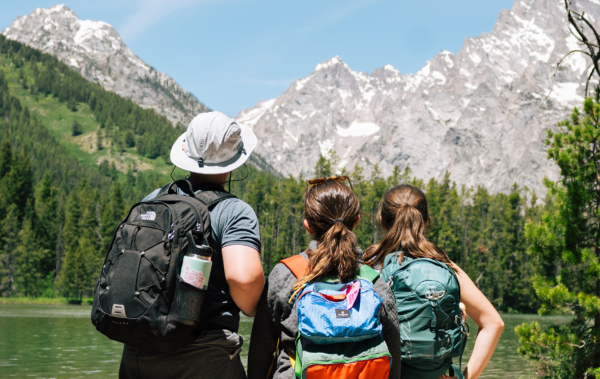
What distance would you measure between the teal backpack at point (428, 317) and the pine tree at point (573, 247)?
882 cm

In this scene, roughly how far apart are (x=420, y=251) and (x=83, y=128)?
188708mm

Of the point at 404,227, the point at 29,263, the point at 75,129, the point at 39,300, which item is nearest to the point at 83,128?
the point at 75,129

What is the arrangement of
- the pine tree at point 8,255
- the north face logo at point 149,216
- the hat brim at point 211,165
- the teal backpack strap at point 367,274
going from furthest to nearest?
1. the pine tree at point 8,255
2. the hat brim at point 211,165
3. the teal backpack strap at point 367,274
4. the north face logo at point 149,216

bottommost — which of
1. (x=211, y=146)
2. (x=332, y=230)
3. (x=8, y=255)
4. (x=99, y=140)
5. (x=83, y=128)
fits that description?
(x=8, y=255)

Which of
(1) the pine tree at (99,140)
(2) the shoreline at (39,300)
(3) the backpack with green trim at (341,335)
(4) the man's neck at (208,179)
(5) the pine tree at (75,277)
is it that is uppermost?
(1) the pine tree at (99,140)

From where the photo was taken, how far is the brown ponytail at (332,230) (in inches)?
111

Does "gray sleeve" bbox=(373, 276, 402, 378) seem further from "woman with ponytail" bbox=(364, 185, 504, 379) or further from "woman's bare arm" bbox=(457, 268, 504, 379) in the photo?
"woman's bare arm" bbox=(457, 268, 504, 379)

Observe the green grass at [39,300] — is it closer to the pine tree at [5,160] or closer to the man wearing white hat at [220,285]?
the pine tree at [5,160]

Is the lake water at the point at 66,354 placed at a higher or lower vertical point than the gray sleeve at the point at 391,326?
lower

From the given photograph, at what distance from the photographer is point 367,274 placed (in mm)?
2889

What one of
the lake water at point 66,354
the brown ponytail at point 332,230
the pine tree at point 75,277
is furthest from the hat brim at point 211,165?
the pine tree at point 75,277

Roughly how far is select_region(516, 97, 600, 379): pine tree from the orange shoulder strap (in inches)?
374

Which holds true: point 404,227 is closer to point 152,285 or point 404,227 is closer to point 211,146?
point 211,146

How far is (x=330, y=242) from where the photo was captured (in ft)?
9.42
